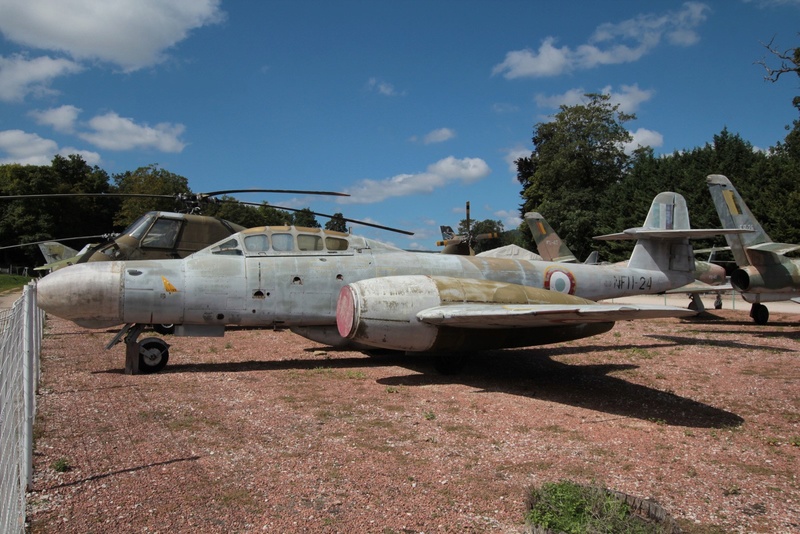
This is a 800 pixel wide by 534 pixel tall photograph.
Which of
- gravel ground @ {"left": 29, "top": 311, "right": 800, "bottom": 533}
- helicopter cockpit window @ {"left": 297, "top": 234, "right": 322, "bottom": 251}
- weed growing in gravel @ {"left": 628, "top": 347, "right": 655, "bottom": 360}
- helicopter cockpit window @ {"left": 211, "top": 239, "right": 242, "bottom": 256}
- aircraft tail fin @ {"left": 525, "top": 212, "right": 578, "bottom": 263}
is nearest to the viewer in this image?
gravel ground @ {"left": 29, "top": 311, "right": 800, "bottom": 533}

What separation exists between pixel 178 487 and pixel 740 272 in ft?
63.1

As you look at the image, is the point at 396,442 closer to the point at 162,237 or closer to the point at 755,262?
the point at 162,237

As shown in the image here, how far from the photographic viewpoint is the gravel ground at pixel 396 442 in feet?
13.1

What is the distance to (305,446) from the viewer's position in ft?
18.0

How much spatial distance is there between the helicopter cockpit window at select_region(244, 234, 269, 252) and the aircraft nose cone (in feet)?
7.39

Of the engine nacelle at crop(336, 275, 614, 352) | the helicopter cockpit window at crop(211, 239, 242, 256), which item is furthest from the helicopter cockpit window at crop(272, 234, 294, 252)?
the engine nacelle at crop(336, 275, 614, 352)

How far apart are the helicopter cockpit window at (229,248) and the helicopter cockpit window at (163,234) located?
484cm

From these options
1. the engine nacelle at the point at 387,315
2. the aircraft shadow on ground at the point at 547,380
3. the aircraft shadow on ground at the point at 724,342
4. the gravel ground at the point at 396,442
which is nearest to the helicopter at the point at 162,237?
the gravel ground at the point at 396,442

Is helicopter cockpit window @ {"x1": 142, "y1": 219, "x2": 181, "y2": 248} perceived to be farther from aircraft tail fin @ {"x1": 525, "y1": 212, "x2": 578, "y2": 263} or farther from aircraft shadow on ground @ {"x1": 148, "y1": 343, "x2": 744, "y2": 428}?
aircraft tail fin @ {"x1": 525, "y1": 212, "x2": 578, "y2": 263}

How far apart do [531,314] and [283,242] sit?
16.8 feet

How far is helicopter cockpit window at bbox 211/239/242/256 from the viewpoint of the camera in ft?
32.6

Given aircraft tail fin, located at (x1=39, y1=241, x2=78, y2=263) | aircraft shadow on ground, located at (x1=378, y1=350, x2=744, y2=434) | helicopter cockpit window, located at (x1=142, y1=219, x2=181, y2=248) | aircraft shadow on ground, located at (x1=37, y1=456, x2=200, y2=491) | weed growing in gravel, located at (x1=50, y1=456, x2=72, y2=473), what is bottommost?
aircraft shadow on ground, located at (x1=378, y1=350, x2=744, y2=434)

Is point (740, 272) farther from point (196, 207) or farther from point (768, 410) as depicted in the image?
point (196, 207)

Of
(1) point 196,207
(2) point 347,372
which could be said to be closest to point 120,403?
(2) point 347,372
